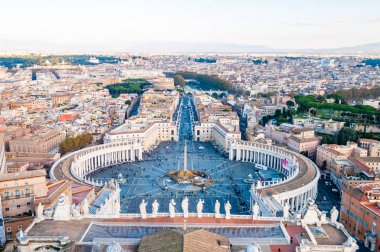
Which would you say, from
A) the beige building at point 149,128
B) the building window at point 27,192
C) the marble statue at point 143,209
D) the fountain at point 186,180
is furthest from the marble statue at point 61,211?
the beige building at point 149,128

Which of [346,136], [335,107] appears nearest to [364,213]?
[346,136]

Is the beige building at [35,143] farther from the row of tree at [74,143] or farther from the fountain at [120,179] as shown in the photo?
the fountain at [120,179]

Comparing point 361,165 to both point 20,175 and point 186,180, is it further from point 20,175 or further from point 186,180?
point 20,175

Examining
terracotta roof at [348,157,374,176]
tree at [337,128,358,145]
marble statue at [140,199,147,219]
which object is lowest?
terracotta roof at [348,157,374,176]

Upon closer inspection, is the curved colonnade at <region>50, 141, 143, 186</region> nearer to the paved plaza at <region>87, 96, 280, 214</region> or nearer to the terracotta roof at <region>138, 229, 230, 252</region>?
the paved plaza at <region>87, 96, 280, 214</region>

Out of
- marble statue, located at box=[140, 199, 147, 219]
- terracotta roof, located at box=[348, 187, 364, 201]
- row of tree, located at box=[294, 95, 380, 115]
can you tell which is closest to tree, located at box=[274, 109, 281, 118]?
row of tree, located at box=[294, 95, 380, 115]

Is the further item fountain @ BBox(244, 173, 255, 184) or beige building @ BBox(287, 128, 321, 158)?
beige building @ BBox(287, 128, 321, 158)

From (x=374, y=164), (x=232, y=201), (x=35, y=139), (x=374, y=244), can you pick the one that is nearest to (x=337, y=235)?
(x=374, y=244)
